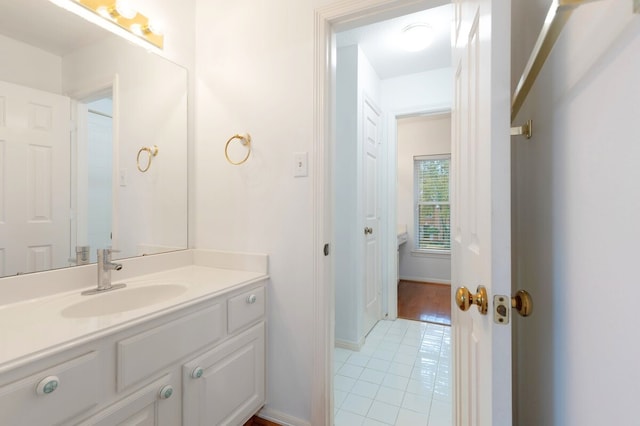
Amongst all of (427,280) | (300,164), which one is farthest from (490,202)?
(427,280)

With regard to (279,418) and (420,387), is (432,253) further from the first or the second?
(279,418)

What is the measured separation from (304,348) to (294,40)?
1533 millimetres

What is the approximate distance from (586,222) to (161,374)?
125cm

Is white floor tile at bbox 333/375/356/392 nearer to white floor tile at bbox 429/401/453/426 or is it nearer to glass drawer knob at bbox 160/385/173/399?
white floor tile at bbox 429/401/453/426

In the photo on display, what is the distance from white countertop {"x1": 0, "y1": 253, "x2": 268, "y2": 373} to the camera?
29.6 inches

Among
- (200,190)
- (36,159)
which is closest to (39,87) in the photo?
(36,159)

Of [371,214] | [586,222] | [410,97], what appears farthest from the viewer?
[410,97]

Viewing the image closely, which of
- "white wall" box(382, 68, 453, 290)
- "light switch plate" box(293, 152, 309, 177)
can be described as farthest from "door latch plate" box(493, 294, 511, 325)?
"white wall" box(382, 68, 453, 290)

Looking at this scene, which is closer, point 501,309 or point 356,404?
point 501,309

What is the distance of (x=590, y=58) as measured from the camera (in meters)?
0.47

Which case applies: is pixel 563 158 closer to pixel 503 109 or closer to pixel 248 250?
pixel 503 109

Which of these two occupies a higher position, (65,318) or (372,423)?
(65,318)

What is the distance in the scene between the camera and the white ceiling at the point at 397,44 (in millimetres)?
2029

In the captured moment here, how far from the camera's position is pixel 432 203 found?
4523 mm
